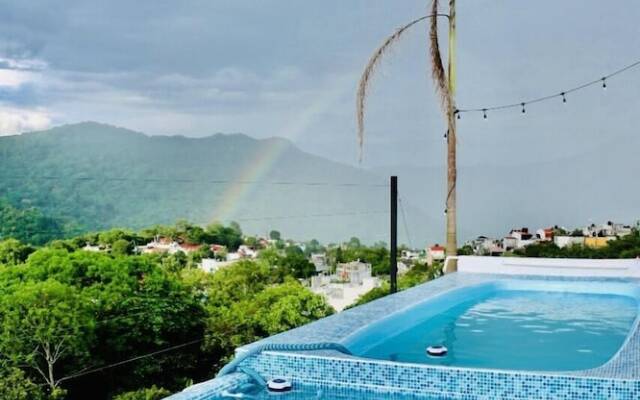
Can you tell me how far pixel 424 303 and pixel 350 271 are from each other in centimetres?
510

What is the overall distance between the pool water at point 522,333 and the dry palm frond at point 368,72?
6.80 ft

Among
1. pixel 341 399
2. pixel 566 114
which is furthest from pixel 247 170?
pixel 341 399

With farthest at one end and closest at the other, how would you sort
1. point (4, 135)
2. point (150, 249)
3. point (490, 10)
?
point (490, 10) → point (4, 135) → point (150, 249)

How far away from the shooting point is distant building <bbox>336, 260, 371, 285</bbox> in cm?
1084

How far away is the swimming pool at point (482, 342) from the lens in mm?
3418

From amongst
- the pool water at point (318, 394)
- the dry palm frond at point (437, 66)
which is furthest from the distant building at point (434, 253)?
the pool water at point (318, 394)

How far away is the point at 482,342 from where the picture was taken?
209 inches

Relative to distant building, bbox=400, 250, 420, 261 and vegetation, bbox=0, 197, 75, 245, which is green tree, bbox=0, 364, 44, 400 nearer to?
vegetation, bbox=0, 197, 75, 245

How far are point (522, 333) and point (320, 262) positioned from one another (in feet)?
19.9

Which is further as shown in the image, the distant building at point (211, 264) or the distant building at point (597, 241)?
the distant building at point (597, 241)

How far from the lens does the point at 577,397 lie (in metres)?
3.27

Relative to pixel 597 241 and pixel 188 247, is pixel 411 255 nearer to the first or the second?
pixel 597 241

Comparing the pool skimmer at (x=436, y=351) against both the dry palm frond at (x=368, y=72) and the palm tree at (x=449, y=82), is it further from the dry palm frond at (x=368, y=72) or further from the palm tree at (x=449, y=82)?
the palm tree at (x=449, y=82)

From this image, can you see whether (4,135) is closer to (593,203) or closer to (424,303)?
(424,303)
